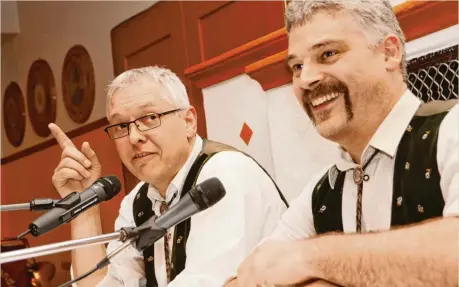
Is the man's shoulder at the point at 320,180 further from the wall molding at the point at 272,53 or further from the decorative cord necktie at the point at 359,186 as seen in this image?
the wall molding at the point at 272,53

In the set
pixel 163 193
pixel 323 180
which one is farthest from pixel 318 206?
pixel 163 193

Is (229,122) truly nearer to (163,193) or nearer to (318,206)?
(163,193)

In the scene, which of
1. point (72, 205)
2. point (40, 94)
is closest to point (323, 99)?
point (72, 205)

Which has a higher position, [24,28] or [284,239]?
[24,28]

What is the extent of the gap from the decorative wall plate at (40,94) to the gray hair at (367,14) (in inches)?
50.3

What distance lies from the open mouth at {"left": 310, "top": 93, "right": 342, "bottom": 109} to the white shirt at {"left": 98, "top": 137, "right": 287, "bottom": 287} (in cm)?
34

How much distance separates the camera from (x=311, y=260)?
97 cm

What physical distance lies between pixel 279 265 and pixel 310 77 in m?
0.35

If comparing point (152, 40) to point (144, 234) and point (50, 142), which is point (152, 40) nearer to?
point (50, 142)

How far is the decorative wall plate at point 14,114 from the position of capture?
2143mm

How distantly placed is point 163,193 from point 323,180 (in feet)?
1.58

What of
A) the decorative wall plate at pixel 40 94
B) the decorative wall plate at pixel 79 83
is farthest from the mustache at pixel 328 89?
the decorative wall plate at pixel 40 94

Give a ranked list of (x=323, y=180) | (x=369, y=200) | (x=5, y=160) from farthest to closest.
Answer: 1. (x=5, y=160)
2. (x=323, y=180)
3. (x=369, y=200)

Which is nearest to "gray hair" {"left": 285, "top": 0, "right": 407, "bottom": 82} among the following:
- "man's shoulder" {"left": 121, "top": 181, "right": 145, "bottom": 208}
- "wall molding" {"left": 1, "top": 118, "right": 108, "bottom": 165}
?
"man's shoulder" {"left": 121, "top": 181, "right": 145, "bottom": 208}
